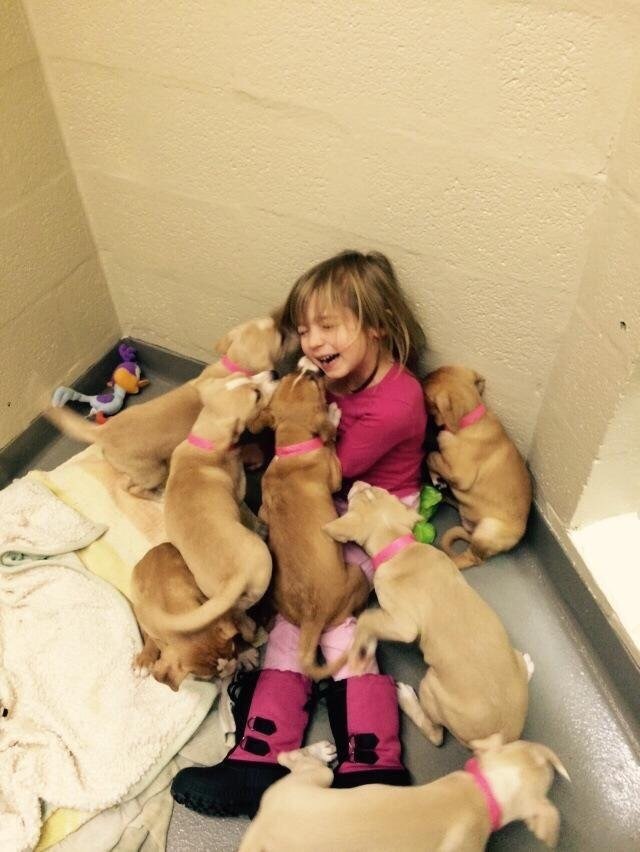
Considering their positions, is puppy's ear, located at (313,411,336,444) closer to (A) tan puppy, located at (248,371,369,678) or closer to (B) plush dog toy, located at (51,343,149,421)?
(A) tan puppy, located at (248,371,369,678)

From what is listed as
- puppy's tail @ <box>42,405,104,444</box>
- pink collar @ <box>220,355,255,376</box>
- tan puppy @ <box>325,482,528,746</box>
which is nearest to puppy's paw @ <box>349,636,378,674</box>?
tan puppy @ <box>325,482,528,746</box>

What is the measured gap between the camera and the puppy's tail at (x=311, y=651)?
1.65 m

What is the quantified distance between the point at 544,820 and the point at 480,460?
2.97ft

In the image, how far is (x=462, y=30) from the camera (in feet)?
4.58

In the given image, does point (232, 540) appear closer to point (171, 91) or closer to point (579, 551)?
point (579, 551)

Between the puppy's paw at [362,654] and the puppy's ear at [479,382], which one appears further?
the puppy's ear at [479,382]

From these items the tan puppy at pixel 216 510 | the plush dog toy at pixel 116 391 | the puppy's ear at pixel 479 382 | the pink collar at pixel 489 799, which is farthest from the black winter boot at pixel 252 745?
the plush dog toy at pixel 116 391

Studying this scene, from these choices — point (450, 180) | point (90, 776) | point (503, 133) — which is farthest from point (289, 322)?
point (90, 776)

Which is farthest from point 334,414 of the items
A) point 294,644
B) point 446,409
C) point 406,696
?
point 406,696

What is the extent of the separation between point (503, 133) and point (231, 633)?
1.31 metres

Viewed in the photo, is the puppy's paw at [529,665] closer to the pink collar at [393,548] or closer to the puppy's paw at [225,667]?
the pink collar at [393,548]

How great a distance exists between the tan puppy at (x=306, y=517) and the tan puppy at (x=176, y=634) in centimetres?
16

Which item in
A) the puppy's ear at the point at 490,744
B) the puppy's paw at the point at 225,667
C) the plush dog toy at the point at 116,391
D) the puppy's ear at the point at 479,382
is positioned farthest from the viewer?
the plush dog toy at the point at 116,391

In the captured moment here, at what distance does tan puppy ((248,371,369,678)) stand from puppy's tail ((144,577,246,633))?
15 cm
